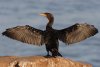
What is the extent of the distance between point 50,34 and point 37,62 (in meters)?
2.42

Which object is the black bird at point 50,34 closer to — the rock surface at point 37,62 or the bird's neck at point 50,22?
the bird's neck at point 50,22

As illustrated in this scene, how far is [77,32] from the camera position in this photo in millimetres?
15836

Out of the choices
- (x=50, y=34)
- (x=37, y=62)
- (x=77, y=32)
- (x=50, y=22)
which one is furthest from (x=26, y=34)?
(x=37, y=62)

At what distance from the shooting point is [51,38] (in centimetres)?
1498

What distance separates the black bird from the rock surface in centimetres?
159

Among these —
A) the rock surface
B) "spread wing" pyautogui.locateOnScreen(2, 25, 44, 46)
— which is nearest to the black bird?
"spread wing" pyautogui.locateOnScreen(2, 25, 44, 46)

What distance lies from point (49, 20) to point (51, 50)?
4.07 feet

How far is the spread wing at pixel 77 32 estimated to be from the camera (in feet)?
51.3

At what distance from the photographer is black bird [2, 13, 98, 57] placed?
15008 mm

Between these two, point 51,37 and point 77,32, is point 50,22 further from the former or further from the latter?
point 77,32

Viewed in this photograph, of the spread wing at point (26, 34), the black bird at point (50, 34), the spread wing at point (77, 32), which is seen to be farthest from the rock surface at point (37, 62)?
the spread wing at point (77, 32)

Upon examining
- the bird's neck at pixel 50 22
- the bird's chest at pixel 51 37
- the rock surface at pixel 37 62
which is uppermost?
the bird's neck at pixel 50 22

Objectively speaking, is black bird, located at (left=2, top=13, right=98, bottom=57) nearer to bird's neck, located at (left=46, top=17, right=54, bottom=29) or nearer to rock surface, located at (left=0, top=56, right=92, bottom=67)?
bird's neck, located at (left=46, top=17, right=54, bottom=29)

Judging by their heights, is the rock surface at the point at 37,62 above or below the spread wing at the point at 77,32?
below
